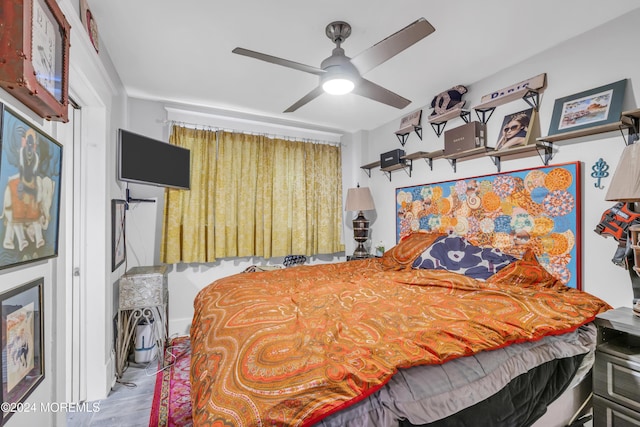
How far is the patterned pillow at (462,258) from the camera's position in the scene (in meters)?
2.16

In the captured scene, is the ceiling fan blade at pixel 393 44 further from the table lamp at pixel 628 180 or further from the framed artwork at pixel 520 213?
the framed artwork at pixel 520 213

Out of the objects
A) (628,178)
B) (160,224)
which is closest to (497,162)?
(628,178)

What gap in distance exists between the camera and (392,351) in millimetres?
1065

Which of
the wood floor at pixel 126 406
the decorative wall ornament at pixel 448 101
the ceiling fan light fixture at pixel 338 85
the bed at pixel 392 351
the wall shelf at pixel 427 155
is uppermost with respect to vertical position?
the decorative wall ornament at pixel 448 101

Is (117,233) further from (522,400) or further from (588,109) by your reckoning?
(588,109)

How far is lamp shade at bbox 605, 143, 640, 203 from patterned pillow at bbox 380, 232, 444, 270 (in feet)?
4.60

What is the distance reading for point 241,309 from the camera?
143 cm

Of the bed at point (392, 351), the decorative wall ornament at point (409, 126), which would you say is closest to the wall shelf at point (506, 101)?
the decorative wall ornament at point (409, 126)

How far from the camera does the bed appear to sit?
0.85m

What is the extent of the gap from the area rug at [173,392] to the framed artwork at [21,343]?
1.04m

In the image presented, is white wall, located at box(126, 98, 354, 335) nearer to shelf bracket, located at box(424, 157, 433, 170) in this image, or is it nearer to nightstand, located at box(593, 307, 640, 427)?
shelf bracket, located at box(424, 157, 433, 170)

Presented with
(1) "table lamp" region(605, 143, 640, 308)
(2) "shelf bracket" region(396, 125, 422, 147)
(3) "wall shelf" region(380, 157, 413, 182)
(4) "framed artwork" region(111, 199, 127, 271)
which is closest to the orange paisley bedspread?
(1) "table lamp" region(605, 143, 640, 308)

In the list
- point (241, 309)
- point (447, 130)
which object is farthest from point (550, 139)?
point (241, 309)

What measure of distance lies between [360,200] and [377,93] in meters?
1.83
